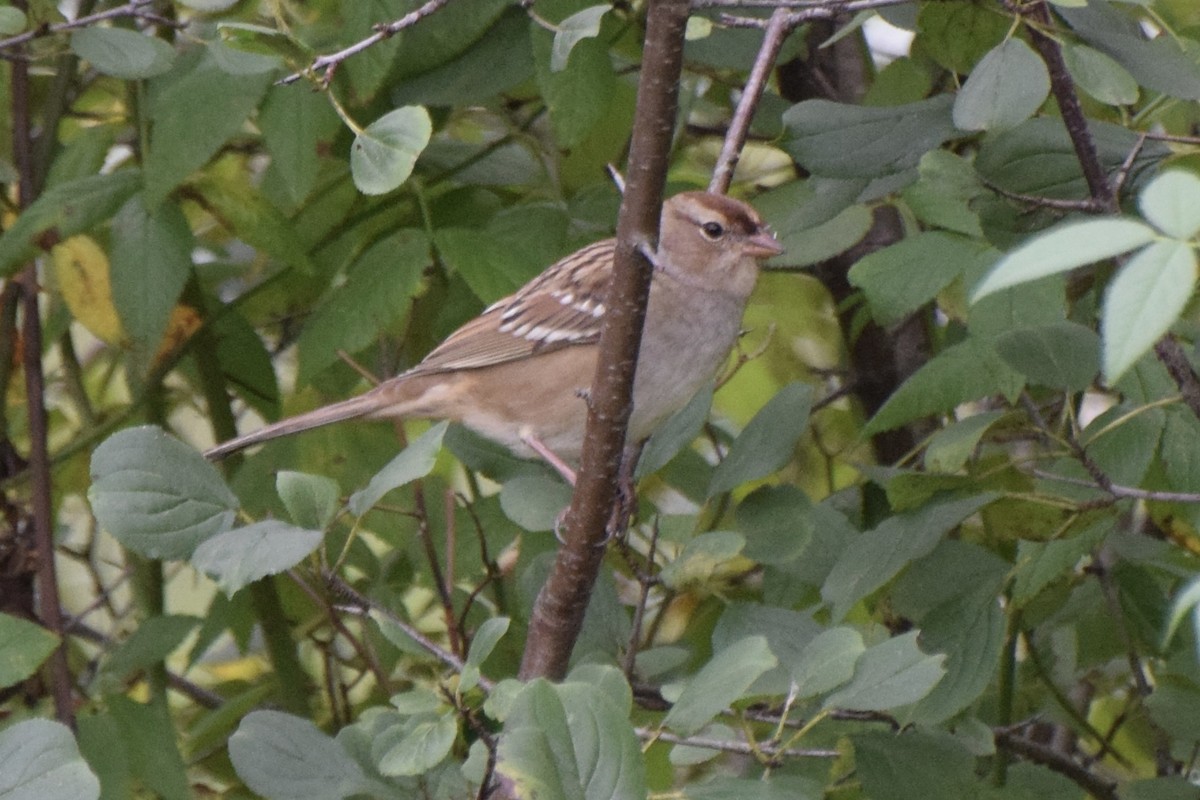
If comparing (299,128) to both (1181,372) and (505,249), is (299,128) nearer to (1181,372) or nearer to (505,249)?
(505,249)

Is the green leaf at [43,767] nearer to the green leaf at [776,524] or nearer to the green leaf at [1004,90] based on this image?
the green leaf at [776,524]

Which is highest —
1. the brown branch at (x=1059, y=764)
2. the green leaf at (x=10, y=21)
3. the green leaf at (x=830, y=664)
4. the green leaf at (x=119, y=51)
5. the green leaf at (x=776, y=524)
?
the green leaf at (x=10, y=21)

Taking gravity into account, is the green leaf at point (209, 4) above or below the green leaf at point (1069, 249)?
below

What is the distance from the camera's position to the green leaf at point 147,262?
7.87ft

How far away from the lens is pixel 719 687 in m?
1.40

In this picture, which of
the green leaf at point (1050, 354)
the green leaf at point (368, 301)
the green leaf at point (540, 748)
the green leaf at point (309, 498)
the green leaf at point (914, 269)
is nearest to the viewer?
the green leaf at point (540, 748)

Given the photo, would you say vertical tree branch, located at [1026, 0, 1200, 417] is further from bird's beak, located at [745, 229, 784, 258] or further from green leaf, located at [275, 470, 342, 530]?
green leaf, located at [275, 470, 342, 530]

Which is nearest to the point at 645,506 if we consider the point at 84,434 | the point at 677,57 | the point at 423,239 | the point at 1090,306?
the point at 423,239

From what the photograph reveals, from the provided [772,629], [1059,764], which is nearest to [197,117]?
[772,629]

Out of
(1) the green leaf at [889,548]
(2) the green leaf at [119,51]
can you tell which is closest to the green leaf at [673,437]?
(1) the green leaf at [889,548]

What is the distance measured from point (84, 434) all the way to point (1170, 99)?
2.00m

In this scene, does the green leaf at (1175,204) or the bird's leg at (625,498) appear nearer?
the green leaf at (1175,204)

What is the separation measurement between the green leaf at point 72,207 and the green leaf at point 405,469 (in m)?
1.06

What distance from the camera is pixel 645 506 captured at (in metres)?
2.58
